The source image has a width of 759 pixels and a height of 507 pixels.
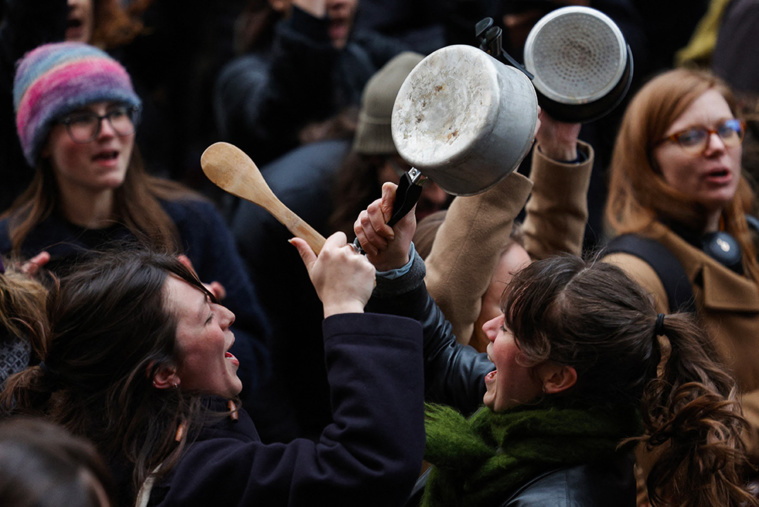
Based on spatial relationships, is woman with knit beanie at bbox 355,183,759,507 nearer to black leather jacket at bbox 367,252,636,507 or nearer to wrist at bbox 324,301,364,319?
black leather jacket at bbox 367,252,636,507

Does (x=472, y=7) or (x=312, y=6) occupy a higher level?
(x=312, y=6)

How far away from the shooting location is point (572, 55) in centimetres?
192

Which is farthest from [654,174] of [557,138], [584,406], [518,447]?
[518,447]

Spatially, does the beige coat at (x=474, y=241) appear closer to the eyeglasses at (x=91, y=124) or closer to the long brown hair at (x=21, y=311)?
the long brown hair at (x=21, y=311)

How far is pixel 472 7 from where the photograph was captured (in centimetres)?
368

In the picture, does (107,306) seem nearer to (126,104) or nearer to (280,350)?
(126,104)

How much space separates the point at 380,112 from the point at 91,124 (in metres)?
0.98

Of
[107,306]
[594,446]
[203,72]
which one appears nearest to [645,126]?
[594,446]

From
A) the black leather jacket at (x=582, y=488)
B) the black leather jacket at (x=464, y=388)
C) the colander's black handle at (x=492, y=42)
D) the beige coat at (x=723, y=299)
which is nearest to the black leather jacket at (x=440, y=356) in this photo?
the black leather jacket at (x=464, y=388)

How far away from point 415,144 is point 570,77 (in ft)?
2.01

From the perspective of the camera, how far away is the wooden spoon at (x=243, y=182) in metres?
1.60

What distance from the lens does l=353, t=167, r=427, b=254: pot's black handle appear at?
156 centimetres

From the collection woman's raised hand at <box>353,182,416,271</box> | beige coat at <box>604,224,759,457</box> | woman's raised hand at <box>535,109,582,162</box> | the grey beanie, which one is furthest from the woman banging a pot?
the grey beanie

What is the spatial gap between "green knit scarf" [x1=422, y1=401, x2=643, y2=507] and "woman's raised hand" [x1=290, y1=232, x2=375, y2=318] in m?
0.32
